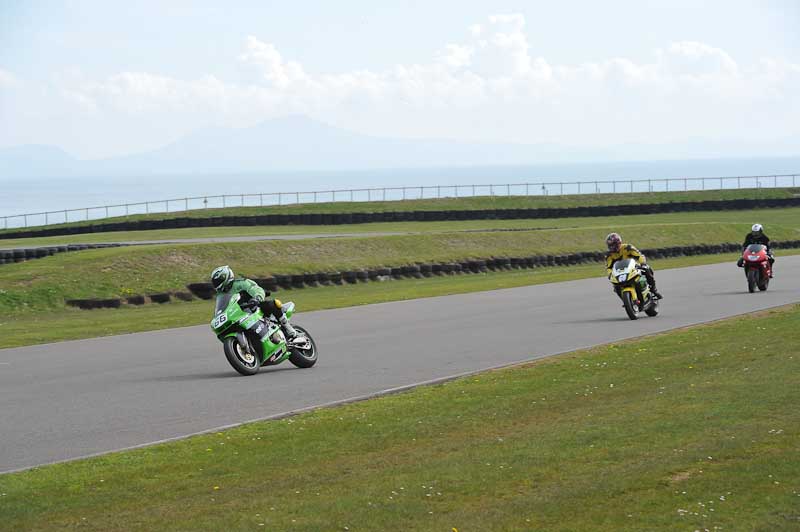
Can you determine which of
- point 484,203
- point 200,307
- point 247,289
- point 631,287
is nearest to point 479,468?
point 247,289

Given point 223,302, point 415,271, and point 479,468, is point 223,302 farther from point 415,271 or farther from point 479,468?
point 415,271

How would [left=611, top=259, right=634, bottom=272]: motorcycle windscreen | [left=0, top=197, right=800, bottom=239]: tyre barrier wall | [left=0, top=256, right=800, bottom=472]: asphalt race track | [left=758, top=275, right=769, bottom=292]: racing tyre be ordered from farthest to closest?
[left=0, top=197, right=800, bottom=239]: tyre barrier wall → [left=758, top=275, right=769, bottom=292]: racing tyre → [left=611, top=259, right=634, bottom=272]: motorcycle windscreen → [left=0, top=256, right=800, bottom=472]: asphalt race track

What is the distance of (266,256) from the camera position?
36531 mm

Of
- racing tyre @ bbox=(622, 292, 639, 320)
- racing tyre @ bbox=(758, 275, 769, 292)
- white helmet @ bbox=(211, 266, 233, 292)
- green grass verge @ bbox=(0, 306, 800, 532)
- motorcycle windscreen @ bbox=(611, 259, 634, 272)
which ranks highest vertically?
white helmet @ bbox=(211, 266, 233, 292)

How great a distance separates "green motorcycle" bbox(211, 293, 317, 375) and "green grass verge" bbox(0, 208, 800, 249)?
31139 millimetres

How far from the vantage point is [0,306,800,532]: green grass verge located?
7.27m

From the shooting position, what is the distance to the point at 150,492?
27.5 feet

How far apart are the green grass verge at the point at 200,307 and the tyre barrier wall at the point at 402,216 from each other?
22699mm

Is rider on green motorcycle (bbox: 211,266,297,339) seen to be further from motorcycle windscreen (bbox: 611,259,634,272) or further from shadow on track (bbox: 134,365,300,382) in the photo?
motorcycle windscreen (bbox: 611,259,634,272)

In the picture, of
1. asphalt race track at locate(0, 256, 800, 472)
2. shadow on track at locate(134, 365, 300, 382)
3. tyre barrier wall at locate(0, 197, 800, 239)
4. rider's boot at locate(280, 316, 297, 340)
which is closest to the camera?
asphalt race track at locate(0, 256, 800, 472)

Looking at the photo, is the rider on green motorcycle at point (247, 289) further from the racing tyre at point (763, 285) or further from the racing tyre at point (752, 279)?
the racing tyre at point (763, 285)

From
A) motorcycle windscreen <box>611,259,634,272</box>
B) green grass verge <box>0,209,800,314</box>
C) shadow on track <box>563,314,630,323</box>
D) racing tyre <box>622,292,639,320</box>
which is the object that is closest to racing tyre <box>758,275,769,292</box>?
shadow on track <box>563,314,630,323</box>

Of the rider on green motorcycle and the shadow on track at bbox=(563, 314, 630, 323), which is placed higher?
the rider on green motorcycle

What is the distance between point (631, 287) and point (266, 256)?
1708cm
